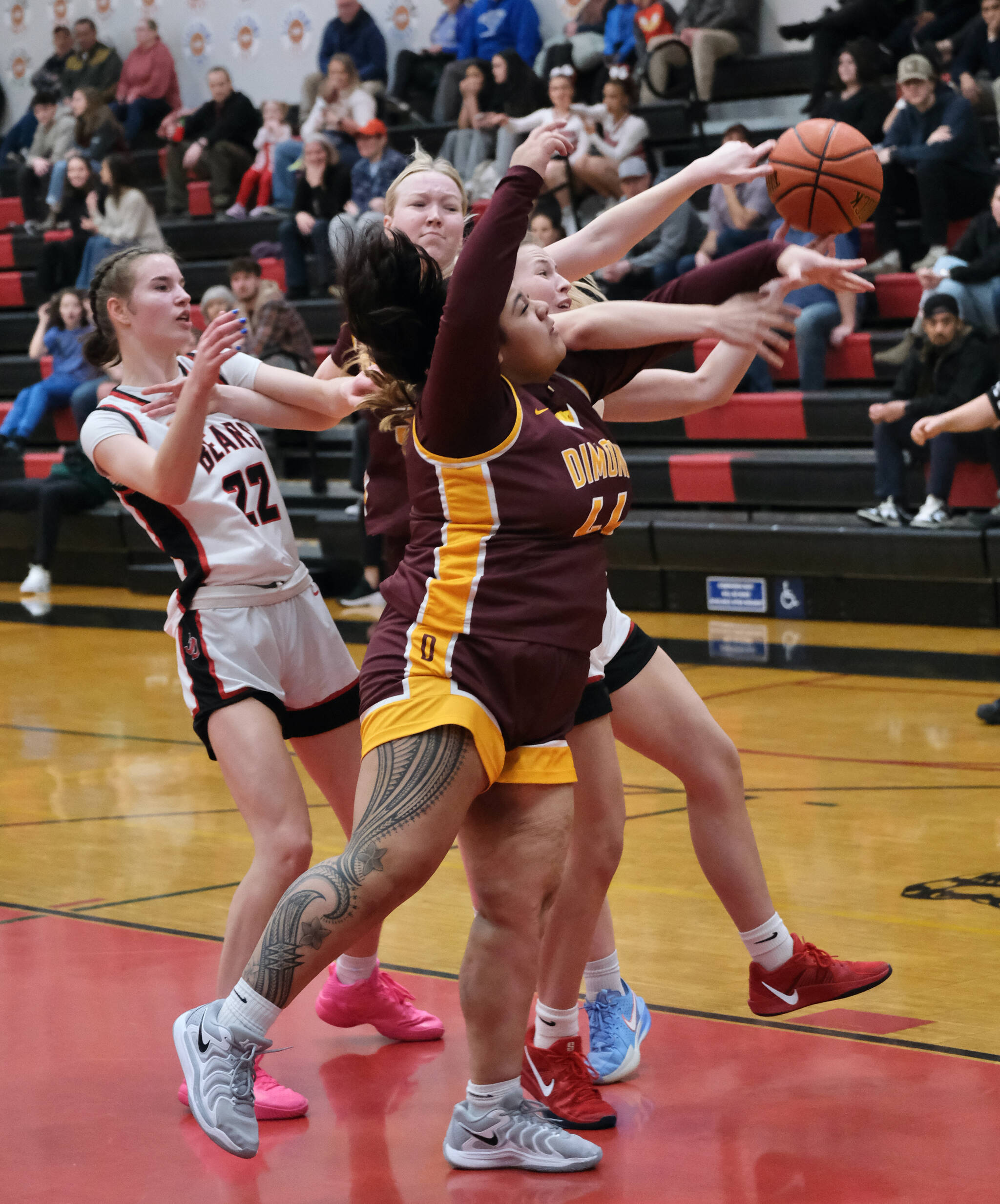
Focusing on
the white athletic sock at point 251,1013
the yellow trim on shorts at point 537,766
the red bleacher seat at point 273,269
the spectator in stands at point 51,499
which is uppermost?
the yellow trim on shorts at point 537,766

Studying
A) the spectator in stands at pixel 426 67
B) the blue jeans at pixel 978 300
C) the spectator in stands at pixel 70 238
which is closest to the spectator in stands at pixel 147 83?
the spectator in stands at pixel 70 238

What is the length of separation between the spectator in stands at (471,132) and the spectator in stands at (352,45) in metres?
1.88

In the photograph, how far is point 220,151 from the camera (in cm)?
1546

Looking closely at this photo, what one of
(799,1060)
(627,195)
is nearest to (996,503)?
(627,195)

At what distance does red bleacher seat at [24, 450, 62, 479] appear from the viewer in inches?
519

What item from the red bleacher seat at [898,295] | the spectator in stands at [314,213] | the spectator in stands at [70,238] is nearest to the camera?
the red bleacher seat at [898,295]

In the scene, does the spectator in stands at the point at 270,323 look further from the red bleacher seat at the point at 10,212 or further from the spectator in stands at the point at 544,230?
the red bleacher seat at the point at 10,212

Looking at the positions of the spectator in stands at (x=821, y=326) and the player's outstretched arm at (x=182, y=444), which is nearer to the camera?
the player's outstretched arm at (x=182, y=444)

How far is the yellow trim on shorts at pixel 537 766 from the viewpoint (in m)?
2.84

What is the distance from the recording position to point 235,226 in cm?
A: 1498

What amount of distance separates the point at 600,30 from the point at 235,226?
3.79m

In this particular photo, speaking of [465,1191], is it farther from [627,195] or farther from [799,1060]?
[627,195]

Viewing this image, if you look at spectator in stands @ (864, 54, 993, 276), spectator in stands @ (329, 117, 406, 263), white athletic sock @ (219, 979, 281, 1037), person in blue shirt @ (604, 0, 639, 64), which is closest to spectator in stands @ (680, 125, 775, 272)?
spectator in stands @ (864, 54, 993, 276)

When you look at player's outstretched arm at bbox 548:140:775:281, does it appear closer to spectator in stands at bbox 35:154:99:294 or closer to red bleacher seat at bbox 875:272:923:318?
red bleacher seat at bbox 875:272:923:318
